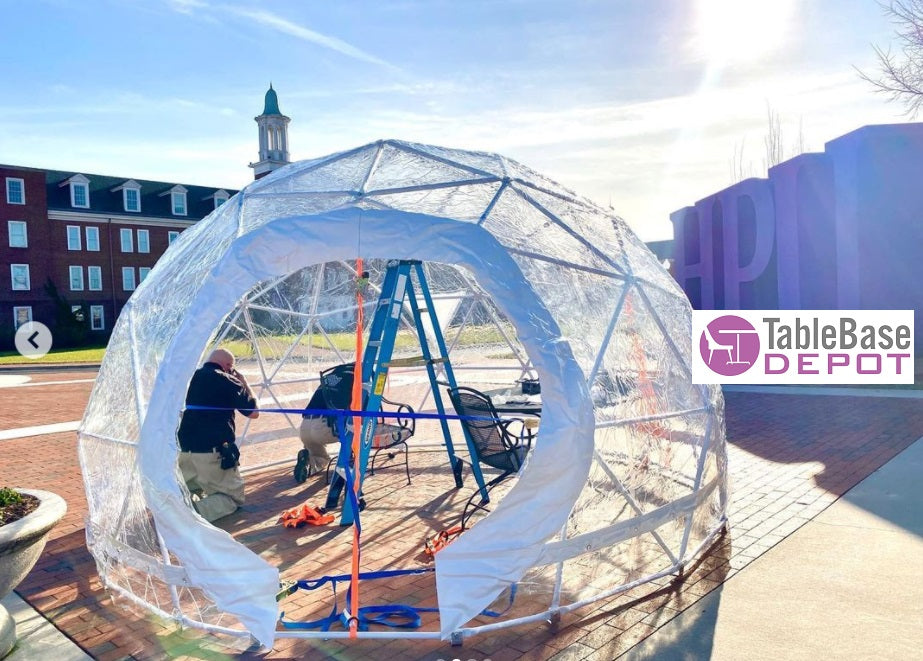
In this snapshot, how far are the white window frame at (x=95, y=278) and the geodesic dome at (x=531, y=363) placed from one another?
35476mm

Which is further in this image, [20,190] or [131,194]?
[131,194]

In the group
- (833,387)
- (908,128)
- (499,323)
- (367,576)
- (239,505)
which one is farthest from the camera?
(908,128)

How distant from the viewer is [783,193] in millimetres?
16875

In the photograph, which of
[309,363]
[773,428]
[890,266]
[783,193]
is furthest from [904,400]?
[309,363]

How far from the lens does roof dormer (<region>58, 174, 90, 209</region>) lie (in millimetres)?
37469

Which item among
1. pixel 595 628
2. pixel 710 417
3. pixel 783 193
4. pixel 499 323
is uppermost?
pixel 783 193

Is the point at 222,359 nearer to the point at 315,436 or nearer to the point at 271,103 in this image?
the point at 315,436

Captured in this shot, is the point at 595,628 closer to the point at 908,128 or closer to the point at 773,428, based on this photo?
the point at 773,428

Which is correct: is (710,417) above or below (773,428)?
above

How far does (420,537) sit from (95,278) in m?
37.1

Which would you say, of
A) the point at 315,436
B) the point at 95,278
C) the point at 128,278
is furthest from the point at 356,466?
the point at 128,278

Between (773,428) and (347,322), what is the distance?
19.3 ft

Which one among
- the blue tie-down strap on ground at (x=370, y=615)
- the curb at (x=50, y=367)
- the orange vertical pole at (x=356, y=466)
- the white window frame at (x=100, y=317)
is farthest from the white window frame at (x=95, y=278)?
the blue tie-down strap on ground at (x=370, y=615)

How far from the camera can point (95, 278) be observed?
37500mm
